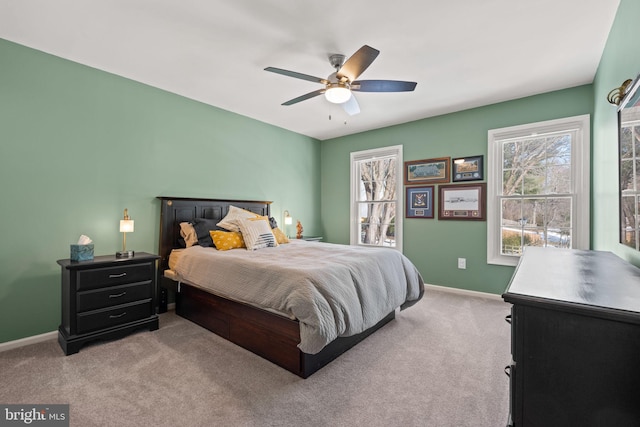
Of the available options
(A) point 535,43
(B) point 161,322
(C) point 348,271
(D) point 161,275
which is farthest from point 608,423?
(D) point 161,275

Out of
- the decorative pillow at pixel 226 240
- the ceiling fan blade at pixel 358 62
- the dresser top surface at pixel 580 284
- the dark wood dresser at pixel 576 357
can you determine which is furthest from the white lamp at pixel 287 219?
the dark wood dresser at pixel 576 357

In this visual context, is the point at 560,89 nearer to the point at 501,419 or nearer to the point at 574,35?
the point at 574,35

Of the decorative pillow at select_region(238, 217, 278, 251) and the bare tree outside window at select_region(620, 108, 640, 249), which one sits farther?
the decorative pillow at select_region(238, 217, 278, 251)

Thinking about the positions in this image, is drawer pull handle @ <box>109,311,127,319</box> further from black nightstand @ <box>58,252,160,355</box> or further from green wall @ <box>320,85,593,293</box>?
green wall @ <box>320,85,593,293</box>

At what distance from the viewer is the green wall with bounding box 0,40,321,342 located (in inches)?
96.3

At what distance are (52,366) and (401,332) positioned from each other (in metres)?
2.89

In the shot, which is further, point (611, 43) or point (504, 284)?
point (504, 284)

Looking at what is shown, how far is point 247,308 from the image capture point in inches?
93.7

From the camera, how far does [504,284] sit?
147 inches

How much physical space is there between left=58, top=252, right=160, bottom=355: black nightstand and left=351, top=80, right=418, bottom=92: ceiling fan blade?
2.59 meters

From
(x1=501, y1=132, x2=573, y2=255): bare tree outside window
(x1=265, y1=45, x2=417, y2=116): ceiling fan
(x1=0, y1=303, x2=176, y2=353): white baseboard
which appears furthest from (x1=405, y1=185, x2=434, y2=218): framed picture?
(x1=0, y1=303, x2=176, y2=353): white baseboard

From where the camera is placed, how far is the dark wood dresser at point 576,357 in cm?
78

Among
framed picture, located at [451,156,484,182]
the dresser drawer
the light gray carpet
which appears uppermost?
framed picture, located at [451,156,484,182]

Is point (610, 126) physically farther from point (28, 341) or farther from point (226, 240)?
point (28, 341)
